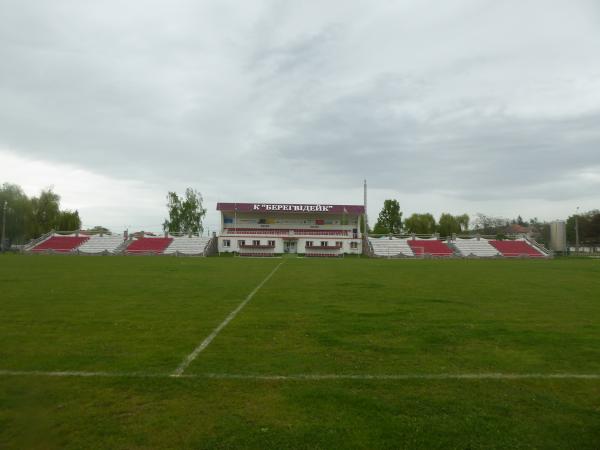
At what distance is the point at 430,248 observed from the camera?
6431 centimetres

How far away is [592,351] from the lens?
726 cm

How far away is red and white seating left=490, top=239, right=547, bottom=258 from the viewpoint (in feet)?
203

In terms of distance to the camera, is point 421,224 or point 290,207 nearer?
point 290,207

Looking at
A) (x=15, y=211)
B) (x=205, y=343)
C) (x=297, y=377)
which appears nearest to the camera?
(x=297, y=377)

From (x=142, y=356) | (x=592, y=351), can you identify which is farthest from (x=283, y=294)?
(x=592, y=351)

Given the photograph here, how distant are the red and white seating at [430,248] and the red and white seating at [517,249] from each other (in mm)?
7778

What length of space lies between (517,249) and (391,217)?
35.2 metres

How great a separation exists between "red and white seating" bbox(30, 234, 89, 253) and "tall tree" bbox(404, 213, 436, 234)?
66522 mm

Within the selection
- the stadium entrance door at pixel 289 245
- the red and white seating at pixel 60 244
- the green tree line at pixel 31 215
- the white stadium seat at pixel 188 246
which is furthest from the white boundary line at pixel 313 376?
the green tree line at pixel 31 215

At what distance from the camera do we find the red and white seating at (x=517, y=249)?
61750 millimetres

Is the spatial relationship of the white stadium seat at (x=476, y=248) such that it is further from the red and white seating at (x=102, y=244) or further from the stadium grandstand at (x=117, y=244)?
the red and white seating at (x=102, y=244)

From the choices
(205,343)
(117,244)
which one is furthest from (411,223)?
(205,343)

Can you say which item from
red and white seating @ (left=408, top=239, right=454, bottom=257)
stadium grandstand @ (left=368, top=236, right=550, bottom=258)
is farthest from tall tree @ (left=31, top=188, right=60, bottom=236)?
red and white seating @ (left=408, top=239, right=454, bottom=257)

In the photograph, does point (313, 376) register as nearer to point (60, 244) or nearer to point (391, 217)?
point (60, 244)
